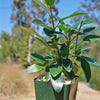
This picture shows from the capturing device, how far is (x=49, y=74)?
1.91ft

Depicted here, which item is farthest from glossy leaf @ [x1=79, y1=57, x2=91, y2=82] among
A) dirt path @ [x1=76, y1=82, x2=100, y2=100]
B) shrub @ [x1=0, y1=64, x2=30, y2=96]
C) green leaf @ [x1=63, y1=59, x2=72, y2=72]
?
shrub @ [x1=0, y1=64, x2=30, y2=96]

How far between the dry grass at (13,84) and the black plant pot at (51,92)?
82.7 inches

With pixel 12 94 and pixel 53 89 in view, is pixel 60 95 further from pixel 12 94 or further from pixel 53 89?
pixel 12 94

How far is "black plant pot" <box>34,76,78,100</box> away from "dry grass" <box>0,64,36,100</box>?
2.10 metres

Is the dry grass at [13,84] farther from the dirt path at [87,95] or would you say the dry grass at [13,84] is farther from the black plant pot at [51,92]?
the black plant pot at [51,92]

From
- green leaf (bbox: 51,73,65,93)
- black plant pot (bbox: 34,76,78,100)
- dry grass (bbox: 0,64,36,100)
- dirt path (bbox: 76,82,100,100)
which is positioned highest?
green leaf (bbox: 51,73,65,93)

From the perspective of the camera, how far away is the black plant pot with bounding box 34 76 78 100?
554 millimetres

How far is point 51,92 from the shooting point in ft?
1.86

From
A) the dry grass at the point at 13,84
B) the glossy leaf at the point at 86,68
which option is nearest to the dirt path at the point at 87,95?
the dry grass at the point at 13,84

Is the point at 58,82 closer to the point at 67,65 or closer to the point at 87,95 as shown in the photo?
the point at 67,65

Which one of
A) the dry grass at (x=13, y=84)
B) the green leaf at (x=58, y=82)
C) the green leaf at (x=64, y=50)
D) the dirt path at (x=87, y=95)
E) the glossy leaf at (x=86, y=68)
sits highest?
the green leaf at (x=64, y=50)

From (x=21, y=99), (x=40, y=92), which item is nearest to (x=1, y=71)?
(x=21, y=99)

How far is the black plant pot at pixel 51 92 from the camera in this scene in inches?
21.8

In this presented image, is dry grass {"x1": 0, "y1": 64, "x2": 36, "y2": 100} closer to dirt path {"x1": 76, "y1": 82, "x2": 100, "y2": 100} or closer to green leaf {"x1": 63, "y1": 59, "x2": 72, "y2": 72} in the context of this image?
dirt path {"x1": 76, "y1": 82, "x2": 100, "y2": 100}
